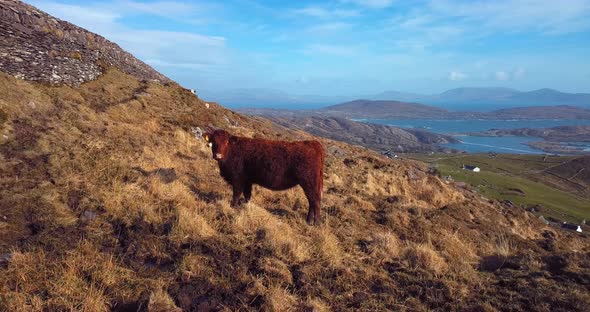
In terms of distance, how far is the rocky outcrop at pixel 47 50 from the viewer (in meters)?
14.8

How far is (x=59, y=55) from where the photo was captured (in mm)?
17359

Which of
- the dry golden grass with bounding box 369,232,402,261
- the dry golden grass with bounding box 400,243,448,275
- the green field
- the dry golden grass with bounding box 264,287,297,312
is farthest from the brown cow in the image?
the green field

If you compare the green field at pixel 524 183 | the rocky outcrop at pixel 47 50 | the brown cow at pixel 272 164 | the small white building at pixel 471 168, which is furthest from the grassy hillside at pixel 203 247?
the small white building at pixel 471 168

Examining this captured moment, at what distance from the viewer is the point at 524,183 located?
103 metres

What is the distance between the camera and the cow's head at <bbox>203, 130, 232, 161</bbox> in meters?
8.25

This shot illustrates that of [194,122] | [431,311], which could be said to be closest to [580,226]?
[194,122]

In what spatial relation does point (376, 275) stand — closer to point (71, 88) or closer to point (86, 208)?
point (86, 208)

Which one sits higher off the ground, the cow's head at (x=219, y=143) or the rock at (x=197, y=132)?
the cow's head at (x=219, y=143)

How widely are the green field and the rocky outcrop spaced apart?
7384cm

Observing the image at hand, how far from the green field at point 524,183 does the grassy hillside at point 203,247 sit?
7435cm

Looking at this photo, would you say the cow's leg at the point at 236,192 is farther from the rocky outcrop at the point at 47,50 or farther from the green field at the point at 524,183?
the green field at the point at 524,183

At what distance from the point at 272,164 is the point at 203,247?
268 centimetres

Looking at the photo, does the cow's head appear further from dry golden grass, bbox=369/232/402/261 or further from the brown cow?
dry golden grass, bbox=369/232/402/261

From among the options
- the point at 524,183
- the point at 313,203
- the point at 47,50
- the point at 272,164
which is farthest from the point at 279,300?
the point at 524,183
